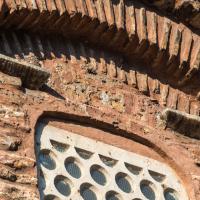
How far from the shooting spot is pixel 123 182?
7859 mm

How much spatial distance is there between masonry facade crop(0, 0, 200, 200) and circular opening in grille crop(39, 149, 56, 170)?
0.09m

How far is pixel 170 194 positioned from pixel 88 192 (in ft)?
2.24

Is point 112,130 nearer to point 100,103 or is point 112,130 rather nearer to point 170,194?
point 100,103

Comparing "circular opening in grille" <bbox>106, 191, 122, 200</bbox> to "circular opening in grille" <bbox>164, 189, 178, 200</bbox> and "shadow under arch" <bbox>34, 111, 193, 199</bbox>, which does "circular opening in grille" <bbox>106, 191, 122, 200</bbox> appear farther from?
"shadow under arch" <bbox>34, 111, 193, 199</bbox>

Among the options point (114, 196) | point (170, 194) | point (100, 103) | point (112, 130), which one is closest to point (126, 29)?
point (100, 103)

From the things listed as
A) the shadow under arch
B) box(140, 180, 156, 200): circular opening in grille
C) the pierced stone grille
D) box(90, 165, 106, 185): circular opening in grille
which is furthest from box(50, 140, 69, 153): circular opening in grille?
box(140, 180, 156, 200): circular opening in grille

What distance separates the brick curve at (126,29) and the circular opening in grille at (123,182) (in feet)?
3.68

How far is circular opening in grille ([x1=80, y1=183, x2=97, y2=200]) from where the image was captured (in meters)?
7.58

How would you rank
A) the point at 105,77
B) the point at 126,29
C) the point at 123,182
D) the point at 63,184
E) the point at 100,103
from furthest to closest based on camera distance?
the point at 126,29, the point at 105,77, the point at 100,103, the point at 123,182, the point at 63,184

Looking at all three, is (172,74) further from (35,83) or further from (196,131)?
(35,83)

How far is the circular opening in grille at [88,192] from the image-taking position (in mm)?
7582

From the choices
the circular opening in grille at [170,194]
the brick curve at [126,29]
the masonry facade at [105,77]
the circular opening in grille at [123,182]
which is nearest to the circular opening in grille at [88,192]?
the circular opening in grille at [123,182]

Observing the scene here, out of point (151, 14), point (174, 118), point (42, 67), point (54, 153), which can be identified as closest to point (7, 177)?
point (54, 153)

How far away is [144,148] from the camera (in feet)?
26.8
